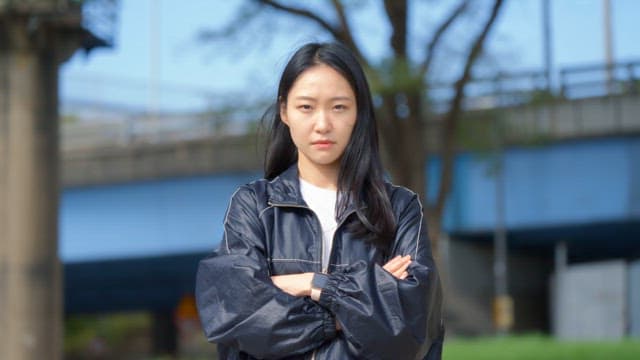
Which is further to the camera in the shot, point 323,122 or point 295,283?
point 323,122

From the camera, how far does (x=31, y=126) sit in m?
18.4

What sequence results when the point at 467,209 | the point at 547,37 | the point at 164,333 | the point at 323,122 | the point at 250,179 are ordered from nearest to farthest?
the point at 323,122
the point at 547,37
the point at 250,179
the point at 467,209
the point at 164,333

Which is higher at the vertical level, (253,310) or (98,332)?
(253,310)

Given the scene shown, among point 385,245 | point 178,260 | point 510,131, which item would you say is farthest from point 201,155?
point 385,245

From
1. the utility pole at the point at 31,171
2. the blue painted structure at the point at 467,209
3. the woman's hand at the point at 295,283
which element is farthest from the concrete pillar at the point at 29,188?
the woman's hand at the point at 295,283

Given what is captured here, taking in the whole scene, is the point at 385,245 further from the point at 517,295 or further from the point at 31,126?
the point at 517,295

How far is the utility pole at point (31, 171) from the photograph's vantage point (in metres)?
17.7

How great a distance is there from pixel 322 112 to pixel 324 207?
0.26 m

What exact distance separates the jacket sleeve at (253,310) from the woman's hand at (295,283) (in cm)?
3

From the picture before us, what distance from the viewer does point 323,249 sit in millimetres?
3037

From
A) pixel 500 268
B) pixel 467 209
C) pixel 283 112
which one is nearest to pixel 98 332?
pixel 500 268

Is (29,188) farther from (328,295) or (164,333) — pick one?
(164,333)

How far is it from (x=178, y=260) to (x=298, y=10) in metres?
21.1

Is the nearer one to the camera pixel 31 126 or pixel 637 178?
pixel 31 126
